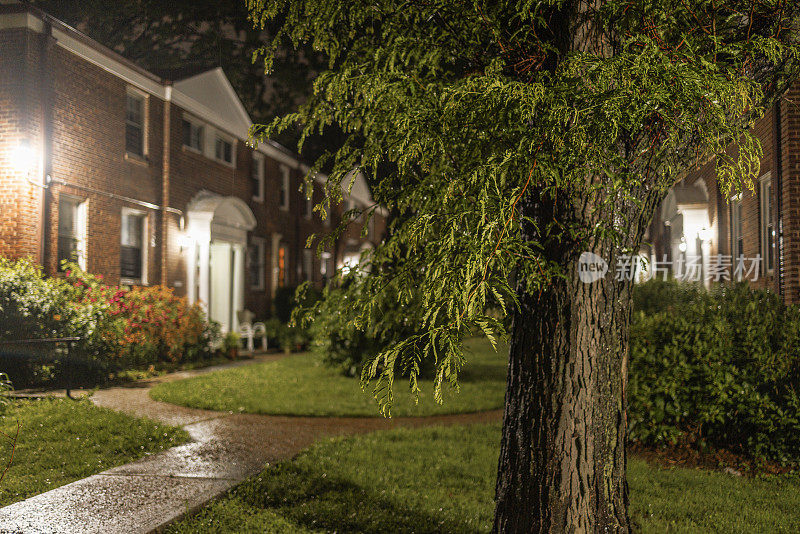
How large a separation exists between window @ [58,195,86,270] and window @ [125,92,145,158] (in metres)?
2.16

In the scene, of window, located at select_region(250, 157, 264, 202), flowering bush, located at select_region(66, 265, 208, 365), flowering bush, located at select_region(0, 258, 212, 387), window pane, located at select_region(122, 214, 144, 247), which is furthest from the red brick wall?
window, located at select_region(250, 157, 264, 202)

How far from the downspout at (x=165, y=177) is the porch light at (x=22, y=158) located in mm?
4091

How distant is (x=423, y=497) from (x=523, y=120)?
336 cm

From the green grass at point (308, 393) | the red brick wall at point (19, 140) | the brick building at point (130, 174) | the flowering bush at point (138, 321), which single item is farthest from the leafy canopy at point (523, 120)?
the brick building at point (130, 174)

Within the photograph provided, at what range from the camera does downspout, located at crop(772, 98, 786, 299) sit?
A: 32.1ft

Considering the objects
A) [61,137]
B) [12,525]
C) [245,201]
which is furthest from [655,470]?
[245,201]

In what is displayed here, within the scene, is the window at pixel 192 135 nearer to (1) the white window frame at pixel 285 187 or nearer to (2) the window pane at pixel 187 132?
(2) the window pane at pixel 187 132

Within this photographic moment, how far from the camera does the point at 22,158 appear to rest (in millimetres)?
11250

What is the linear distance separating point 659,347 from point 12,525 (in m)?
5.76

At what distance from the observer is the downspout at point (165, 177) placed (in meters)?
15.2

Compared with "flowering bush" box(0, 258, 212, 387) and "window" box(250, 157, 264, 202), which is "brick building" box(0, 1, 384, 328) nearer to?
"window" box(250, 157, 264, 202)

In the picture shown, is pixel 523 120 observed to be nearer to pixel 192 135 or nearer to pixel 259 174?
pixel 192 135

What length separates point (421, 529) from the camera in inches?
183

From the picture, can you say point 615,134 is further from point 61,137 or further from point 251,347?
point 251,347
